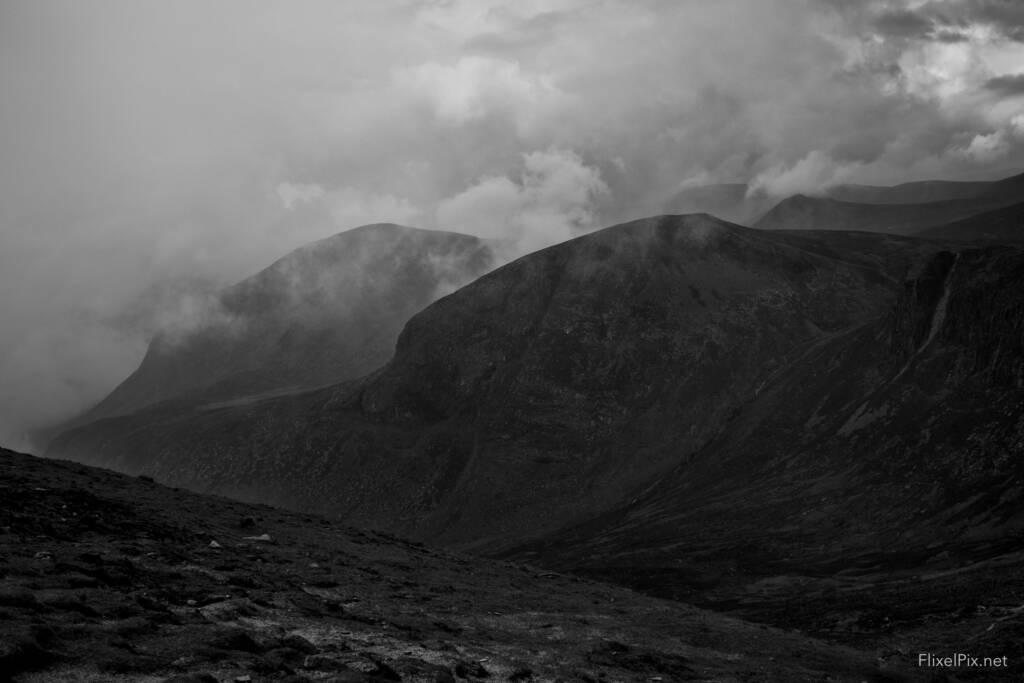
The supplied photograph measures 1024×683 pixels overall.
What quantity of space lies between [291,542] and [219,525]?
552 cm

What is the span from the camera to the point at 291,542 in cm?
5900

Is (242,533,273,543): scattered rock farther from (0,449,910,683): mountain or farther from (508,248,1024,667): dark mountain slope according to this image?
(508,248,1024,667): dark mountain slope

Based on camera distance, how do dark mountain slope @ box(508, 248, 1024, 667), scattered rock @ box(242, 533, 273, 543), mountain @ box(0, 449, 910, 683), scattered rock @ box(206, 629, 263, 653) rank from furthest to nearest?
dark mountain slope @ box(508, 248, 1024, 667), scattered rock @ box(242, 533, 273, 543), scattered rock @ box(206, 629, 263, 653), mountain @ box(0, 449, 910, 683)

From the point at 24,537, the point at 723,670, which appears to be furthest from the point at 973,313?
the point at 24,537

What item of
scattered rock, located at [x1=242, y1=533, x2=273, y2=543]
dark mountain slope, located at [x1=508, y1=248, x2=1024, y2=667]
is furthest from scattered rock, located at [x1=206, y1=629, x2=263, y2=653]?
dark mountain slope, located at [x1=508, y1=248, x2=1024, y2=667]

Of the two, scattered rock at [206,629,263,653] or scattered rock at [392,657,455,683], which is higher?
scattered rock at [206,629,263,653]

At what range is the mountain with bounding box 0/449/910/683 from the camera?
26.2 metres

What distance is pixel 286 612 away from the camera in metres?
36.2

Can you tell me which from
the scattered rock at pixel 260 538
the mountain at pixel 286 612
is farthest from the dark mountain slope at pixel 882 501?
the scattered rock at pixel 260 538

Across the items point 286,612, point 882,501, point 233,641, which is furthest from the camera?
point 882,501

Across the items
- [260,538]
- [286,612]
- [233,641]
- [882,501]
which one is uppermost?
[233,641]

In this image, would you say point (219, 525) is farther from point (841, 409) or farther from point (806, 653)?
point (841, 409)

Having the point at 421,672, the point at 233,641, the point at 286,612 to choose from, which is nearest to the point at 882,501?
the point at 286,612

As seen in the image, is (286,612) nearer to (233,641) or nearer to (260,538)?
(233,641)
